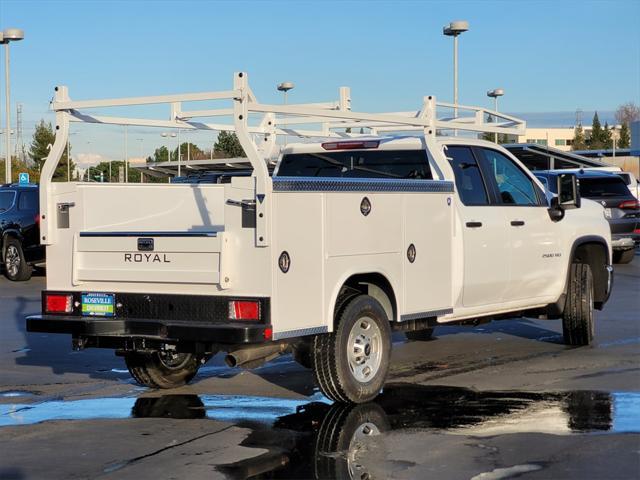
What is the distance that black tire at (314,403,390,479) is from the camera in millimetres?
6426

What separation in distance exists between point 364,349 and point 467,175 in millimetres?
2357

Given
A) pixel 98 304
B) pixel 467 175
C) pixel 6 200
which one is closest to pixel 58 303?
pixel 98 304

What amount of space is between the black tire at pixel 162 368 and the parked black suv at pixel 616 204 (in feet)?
46.1

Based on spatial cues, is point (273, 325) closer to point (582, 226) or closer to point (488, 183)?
point (488, 183)

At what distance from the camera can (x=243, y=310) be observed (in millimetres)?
7520

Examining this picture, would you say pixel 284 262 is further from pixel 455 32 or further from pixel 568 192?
pixel 455 32

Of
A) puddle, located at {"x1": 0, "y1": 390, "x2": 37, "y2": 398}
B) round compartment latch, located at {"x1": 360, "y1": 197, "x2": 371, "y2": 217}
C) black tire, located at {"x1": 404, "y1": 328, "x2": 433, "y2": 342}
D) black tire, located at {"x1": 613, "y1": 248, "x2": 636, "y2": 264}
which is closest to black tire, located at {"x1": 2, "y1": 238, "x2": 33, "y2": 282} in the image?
black tire, located at {"x1": 404, "y1": 328, "x2": 433, "y2": 342}

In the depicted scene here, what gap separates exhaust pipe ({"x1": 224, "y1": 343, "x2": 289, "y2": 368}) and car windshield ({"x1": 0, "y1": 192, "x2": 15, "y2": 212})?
48.3 feet

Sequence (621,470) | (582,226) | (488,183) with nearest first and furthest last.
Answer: (621,470), (488,183), (582,226)

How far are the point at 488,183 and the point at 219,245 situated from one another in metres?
3.56

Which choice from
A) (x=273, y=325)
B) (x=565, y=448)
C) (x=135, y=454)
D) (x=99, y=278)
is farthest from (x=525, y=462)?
(x=99, y=278)

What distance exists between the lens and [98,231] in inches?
337

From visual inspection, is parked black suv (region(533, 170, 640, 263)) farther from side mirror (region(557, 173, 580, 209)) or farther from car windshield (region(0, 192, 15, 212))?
side mirror (region(557, 173, 580, 209))

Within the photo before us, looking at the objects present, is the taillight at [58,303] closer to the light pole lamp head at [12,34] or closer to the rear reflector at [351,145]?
the rear reflector at [351,145]
